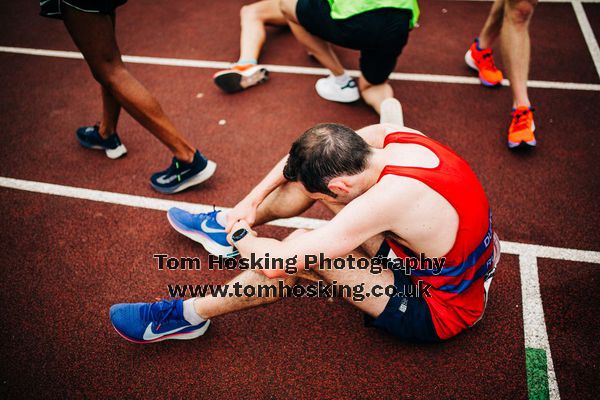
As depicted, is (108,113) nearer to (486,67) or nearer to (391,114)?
→ (391,114)

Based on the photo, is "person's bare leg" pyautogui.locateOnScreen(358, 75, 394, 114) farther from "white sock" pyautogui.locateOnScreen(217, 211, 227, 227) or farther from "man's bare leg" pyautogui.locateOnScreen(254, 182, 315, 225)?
"white sock" pyautogui.locateOnScreen(217, 211, 227, 227)

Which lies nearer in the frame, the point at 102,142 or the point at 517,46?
the point at 517,46

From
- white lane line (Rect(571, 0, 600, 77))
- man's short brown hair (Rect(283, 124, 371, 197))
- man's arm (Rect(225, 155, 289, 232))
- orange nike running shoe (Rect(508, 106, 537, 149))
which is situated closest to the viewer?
man's short brown hair (Rect(283, 124, 371, 197))

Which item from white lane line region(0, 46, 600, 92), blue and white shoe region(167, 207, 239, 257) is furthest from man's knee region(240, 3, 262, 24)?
blue and white shoe region(167, 207, 239, 257)

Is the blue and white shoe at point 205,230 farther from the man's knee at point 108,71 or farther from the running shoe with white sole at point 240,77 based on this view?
the running shoe with white sole at point 240,77

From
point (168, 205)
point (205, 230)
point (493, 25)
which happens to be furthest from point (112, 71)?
point (493, 25)

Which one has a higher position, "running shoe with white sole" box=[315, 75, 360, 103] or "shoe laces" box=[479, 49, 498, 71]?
"shoe laces" box=[479, 49, 498, 71]

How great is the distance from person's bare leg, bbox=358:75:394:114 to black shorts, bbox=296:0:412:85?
15cm

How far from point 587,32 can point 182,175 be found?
4.45 metres

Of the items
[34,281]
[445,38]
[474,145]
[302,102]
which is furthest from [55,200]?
[445,38]

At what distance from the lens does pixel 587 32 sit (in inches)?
158

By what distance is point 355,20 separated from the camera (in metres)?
2.66

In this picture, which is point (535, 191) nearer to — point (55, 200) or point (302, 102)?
point (302, 102)

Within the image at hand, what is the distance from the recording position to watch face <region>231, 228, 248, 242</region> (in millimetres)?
1958
